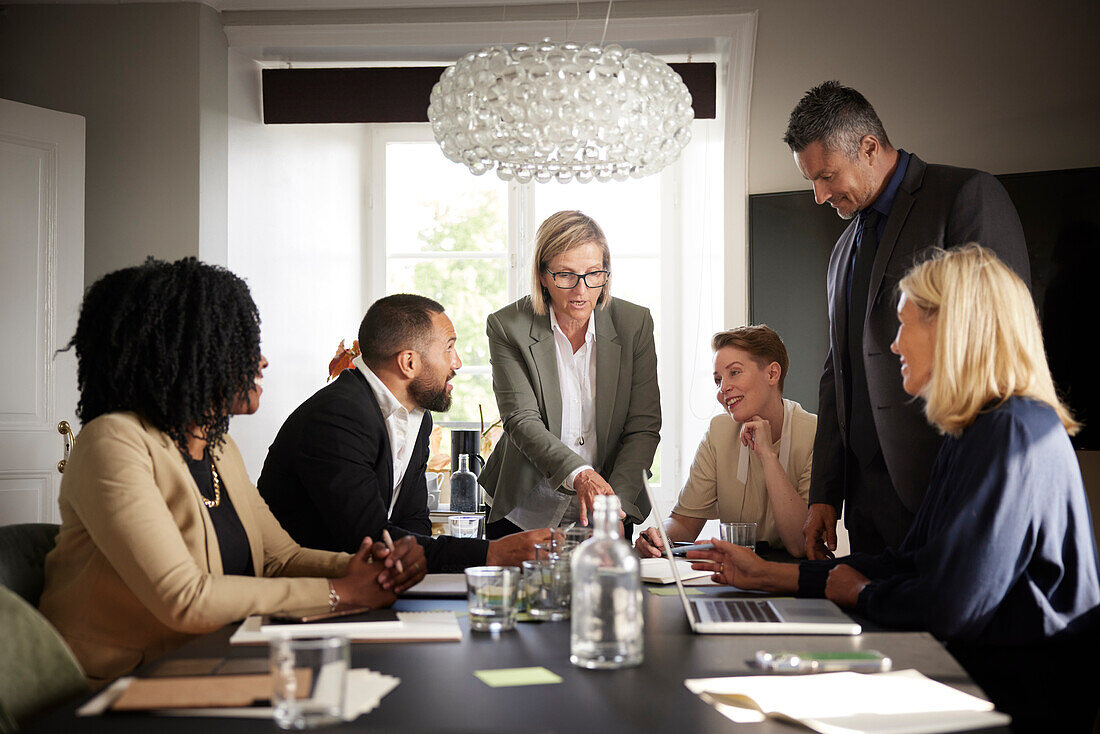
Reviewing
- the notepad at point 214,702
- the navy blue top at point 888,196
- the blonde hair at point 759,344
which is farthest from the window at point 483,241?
the notepad at point 214,702

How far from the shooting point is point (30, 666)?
118 cm

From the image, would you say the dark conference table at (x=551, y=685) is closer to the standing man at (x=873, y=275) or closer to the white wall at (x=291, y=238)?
the standing man at (x=873, y=275)

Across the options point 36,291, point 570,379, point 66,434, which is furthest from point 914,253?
point 36,291

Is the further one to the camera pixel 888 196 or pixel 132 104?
pixel 132 104

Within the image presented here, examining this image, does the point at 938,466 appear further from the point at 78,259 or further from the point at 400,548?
the point at 78,259

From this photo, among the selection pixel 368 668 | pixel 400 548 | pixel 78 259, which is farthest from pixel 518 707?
pixel 78 259

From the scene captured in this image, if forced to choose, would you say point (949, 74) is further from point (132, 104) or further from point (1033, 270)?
point (132, 104)

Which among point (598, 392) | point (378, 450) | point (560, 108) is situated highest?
point (560, 108)

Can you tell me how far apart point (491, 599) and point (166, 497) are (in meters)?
0.58

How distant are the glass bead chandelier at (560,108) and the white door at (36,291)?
84.6 inches

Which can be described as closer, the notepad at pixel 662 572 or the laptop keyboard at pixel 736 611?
the laptop keyboard at pixel 736 611

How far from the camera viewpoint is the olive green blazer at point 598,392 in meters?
2.77

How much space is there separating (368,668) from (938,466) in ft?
3.39

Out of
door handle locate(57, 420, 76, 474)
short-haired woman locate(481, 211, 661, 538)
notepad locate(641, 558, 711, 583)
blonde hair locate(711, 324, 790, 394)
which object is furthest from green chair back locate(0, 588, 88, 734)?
door handle locate(57, 420, 76, 474)
